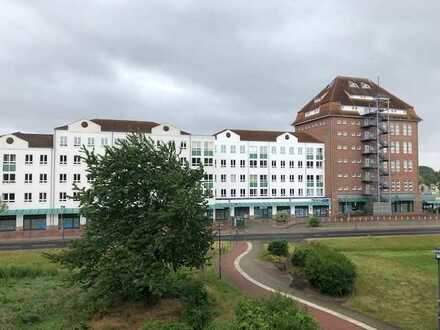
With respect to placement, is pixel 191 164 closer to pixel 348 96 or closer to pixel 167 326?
pixel 348 96

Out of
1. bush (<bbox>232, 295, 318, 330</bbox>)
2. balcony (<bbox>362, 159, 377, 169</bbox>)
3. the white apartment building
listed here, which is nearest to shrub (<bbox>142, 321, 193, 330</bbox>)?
bush (<bbox>232, 295, 318, 330</bbox>)

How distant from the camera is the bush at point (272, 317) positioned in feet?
43.3

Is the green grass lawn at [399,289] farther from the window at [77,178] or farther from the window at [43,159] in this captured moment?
the window at [43,159]

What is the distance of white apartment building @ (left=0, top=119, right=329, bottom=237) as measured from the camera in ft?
208

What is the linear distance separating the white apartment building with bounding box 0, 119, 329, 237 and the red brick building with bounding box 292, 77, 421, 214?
11.5 feet

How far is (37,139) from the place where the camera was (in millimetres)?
66562

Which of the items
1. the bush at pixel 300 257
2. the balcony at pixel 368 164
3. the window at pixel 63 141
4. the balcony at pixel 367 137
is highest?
the balcony at pixel 367 137

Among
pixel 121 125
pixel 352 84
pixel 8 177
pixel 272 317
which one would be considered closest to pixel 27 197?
pixel 8 177

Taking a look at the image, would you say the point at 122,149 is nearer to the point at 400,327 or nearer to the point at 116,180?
the point at 116,180

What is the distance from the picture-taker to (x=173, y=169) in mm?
21234

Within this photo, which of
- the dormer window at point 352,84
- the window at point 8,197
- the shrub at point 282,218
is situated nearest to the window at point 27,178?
the window at point 8,197

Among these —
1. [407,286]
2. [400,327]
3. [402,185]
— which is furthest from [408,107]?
[400,327]

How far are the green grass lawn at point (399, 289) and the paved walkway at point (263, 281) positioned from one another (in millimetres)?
2218

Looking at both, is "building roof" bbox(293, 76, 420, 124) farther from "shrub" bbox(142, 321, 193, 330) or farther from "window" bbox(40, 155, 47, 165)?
"shrub" bbox(142, 321, 193, 330)
